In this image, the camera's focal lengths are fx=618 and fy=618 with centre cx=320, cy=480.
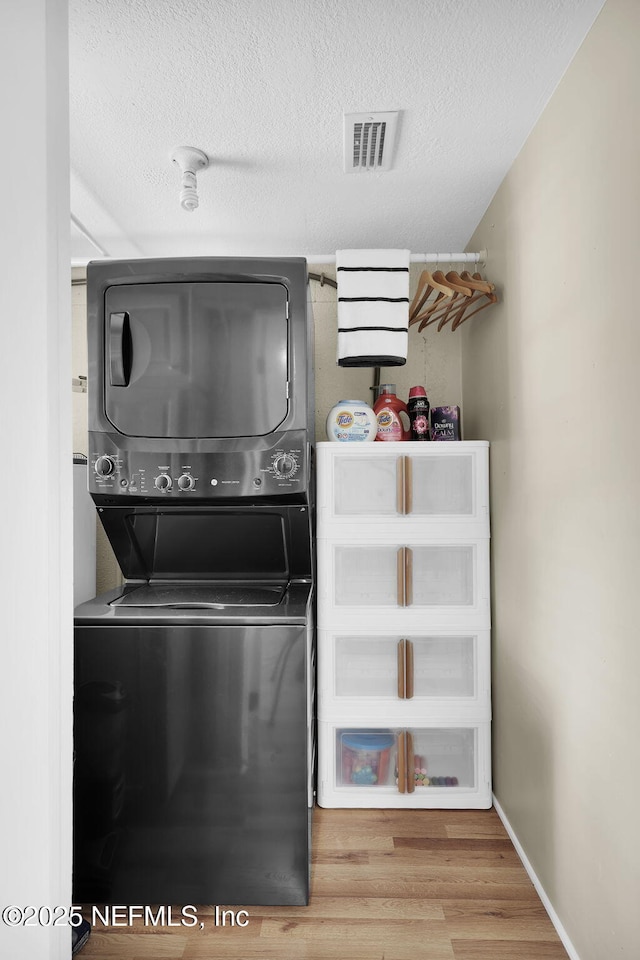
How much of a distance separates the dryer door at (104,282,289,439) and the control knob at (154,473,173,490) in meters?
0.14

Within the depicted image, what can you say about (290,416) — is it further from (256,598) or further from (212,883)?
(212,883)

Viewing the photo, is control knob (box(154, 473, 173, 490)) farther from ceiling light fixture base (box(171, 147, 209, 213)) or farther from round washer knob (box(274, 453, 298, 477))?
ceiling light fixture base (box(171, 147, 209, 213))

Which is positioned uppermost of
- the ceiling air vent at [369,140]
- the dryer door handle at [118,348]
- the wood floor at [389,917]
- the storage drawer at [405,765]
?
the ceiling air vent at [369,140]

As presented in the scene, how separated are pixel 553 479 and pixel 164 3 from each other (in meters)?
1.61

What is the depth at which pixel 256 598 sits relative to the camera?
2152 mm

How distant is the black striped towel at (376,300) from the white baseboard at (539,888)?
184cm

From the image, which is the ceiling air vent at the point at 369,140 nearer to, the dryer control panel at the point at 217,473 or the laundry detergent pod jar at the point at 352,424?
the laundry detergent pod jar at the point at 352,424

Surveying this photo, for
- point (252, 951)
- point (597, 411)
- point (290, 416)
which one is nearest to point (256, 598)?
point (290, 416)

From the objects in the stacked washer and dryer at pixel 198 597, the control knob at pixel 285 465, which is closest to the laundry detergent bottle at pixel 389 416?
the stacked washer and dryer at pixel 198 597

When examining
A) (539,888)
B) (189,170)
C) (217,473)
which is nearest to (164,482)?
(217,473)

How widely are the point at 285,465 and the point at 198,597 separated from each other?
1.85ft

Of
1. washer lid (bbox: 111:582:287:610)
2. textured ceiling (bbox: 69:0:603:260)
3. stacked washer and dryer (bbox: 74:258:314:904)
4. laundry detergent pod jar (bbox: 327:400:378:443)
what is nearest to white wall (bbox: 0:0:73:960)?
textured ceiling (bbox: 69:0:603:260)

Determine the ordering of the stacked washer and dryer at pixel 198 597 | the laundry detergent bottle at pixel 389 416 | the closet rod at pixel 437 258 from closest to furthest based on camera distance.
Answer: the stacked washer and dryer at pixel 198 597, the closet rod at pixel 437 258, the laundry detergent bottle at pixel 389 416

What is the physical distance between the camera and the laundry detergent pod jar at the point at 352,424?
260 centimetres
